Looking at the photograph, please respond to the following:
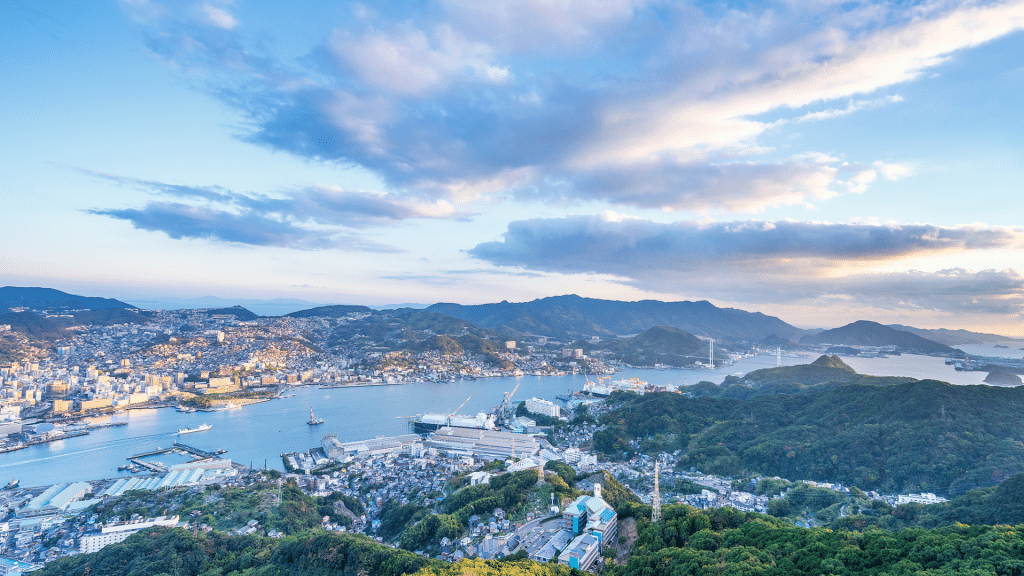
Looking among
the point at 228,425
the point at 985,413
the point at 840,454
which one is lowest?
the point at 228,425

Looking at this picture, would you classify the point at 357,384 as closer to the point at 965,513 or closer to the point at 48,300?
the point at 965,513

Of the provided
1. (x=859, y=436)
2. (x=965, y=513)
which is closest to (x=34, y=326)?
(x=859, y=436)

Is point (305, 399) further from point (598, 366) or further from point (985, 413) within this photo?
point (985, 413)

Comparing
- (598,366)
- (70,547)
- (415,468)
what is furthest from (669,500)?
(598,366)

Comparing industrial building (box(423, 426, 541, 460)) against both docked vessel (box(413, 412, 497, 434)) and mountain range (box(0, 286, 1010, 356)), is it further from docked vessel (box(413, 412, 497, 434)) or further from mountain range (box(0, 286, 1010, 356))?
mountain range (box(0, 286, 1010, 356))

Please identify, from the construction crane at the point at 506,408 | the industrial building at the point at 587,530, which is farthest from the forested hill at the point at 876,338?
the industrial building at the point at 587,530

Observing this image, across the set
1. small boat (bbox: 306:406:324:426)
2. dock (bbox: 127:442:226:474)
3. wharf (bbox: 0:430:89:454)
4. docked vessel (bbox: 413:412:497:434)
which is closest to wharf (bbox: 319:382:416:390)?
small boat (bbox: 306:406:324:426)
